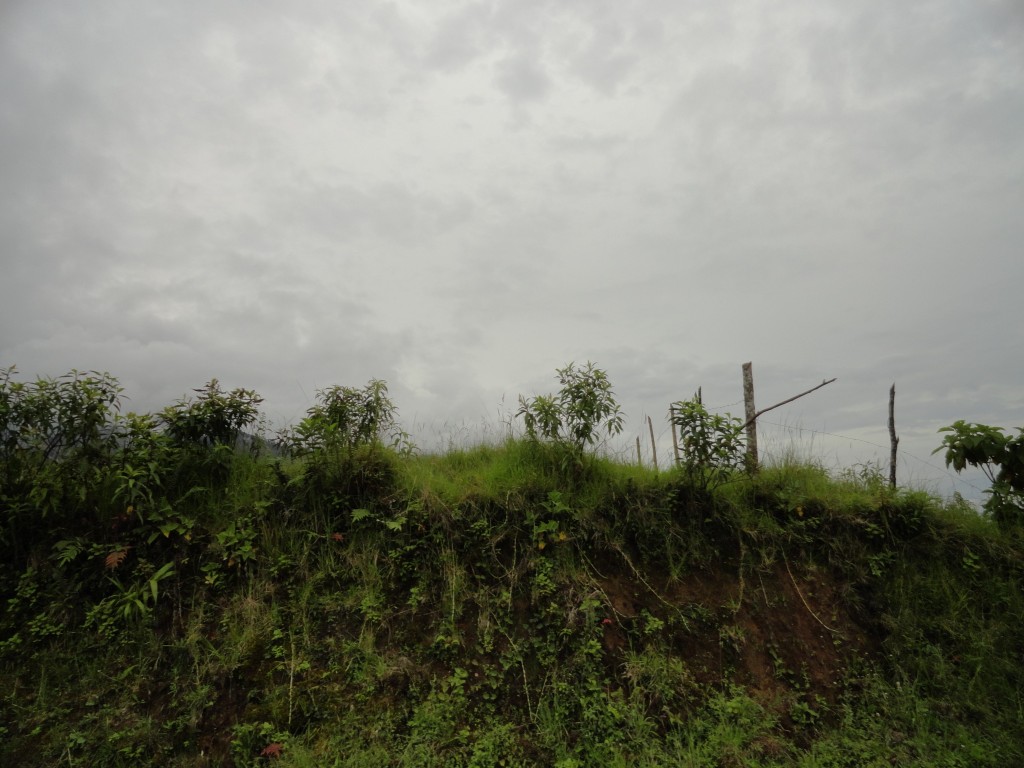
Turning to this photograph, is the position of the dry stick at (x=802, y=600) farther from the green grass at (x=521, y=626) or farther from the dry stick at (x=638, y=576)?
the dry stick at (x=638, y=576)

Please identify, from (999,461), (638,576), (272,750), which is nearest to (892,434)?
(999,461)

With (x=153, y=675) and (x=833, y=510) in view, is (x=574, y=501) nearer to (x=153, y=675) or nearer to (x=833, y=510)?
(x=833, y=510)

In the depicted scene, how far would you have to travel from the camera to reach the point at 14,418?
534cm

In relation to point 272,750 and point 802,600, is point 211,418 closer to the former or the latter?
point 272,750

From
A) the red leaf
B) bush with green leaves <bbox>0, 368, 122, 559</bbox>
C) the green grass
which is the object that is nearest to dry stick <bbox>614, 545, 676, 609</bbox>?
the green grass

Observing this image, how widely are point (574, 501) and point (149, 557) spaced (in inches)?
180

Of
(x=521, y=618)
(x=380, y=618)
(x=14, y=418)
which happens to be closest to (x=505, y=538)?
(x=521, y=618)

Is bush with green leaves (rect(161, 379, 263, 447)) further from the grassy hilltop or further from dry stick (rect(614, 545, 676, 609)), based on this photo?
dry stick (rect(614, 545, 676, 609))

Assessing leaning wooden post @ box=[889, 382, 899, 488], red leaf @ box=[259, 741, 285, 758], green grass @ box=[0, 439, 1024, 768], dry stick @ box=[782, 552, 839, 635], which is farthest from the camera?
leaning wooden post @ box=[889, 382, 899, 488]

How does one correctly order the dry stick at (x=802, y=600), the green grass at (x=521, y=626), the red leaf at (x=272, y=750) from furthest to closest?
the dry stick at (x=802, y=600) < the green grass at (x=521, y=626) < the red leaf at (x=272, y=750)

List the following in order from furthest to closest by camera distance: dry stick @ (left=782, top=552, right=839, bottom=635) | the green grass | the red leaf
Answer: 1. dry stick @ (left=782, top=552, right=839, bottom=635)
2. the green grass
3. the red leaf

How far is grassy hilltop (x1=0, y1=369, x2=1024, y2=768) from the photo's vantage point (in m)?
4.43

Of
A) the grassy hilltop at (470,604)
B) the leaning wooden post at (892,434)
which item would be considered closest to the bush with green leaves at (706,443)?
the grassy hilltop at (470,604)

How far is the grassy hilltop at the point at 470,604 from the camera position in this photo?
14.5 feet
